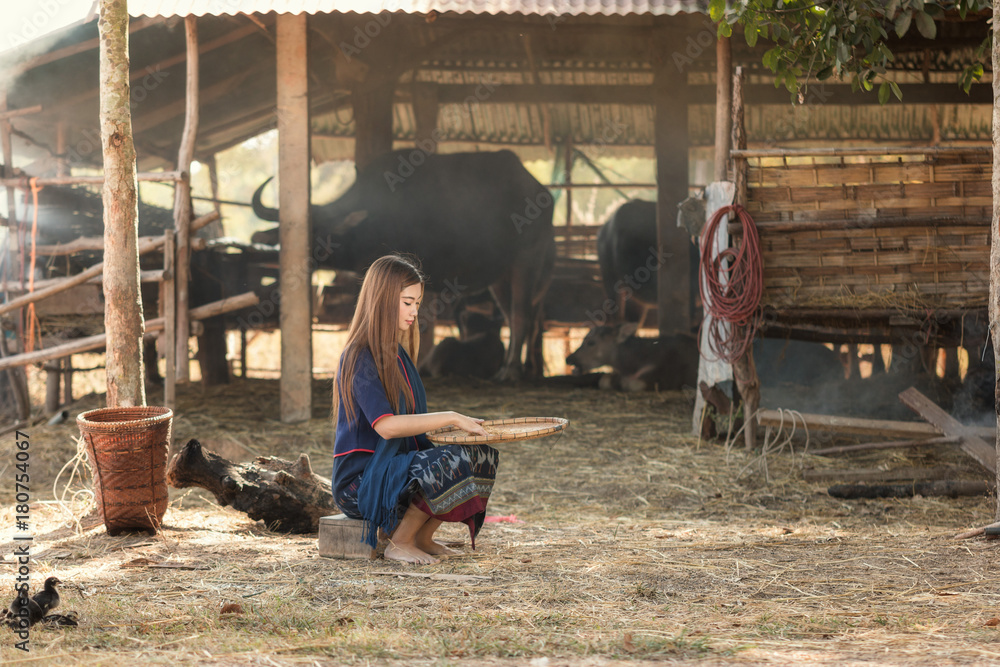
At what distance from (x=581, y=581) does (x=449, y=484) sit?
0.62m

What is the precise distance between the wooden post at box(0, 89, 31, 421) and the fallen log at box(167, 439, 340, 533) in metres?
4.06

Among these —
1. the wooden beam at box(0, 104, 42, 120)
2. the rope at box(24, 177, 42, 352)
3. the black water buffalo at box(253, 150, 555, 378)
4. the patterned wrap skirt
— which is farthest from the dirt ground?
the black water buffalo at box(253, 150, 555, 378)

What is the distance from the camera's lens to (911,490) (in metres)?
5.07

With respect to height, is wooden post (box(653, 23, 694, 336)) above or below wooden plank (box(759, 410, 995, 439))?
above

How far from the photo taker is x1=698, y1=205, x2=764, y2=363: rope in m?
5.99

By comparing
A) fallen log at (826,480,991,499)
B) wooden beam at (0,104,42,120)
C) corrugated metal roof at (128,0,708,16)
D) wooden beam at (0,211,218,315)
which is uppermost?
corrugated metal roof at (128,0,708,16)

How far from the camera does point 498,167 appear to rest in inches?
393

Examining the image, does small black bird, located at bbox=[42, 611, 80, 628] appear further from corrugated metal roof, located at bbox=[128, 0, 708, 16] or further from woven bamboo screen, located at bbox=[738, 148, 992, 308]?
corrugated metal roof, located at bbox=[128, 0, 708, 16]

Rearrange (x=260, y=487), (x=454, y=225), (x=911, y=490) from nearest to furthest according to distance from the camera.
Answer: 1. (x=260, y=487)
2. (x=911, y=490)
3. (x=454, y=225)

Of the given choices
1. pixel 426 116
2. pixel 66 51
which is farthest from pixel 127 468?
pixel 426 116

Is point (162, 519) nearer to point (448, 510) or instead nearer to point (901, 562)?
point (448, 510)

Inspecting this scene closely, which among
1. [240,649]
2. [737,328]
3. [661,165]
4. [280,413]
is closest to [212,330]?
[280,413]

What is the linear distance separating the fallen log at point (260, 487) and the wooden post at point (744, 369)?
318 centimetres

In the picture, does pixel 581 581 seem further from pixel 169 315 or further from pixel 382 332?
pixel 169 315
